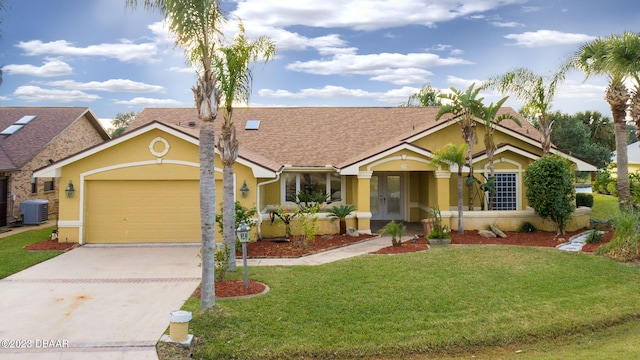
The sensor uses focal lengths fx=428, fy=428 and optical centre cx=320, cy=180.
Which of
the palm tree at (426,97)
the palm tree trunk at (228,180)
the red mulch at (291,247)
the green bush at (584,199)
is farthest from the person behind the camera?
the palm tree at (426,97)

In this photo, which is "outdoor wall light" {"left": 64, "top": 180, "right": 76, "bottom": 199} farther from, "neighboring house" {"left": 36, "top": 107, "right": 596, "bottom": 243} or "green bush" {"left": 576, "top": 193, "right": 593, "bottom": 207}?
"green bush" {"left": 576, "top": 193, "right": 593, "bottom": 207}

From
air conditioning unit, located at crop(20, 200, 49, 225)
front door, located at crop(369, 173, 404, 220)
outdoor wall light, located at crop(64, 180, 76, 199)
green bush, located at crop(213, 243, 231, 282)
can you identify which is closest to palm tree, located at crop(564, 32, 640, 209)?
front door, located at crop(369, 173, 404, 220)

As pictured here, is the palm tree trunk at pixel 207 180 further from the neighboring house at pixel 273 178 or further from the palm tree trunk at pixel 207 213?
the neighboring house at pixel 273 178

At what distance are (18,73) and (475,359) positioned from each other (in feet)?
75.8

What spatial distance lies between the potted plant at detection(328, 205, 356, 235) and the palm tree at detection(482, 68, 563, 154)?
24.1ft

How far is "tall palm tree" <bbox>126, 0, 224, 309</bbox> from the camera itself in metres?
7.86

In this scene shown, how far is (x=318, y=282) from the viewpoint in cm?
991

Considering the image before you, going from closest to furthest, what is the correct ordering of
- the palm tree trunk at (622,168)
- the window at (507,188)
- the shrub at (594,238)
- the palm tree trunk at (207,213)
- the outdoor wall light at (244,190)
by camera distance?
the palm tree trunk at (207,213)
the shrub at (594,238)
the outdoor wall light at (244,190)
the palm tree trunk at (622,168)
the window at (507,188)

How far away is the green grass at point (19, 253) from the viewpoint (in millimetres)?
11781

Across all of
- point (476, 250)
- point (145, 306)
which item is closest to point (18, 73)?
point (145, 306)

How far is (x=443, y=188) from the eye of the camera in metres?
16.4

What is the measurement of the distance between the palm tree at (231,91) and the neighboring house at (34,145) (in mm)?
14553

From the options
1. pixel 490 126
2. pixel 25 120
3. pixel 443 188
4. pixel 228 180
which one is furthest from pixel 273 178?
pixel 25 120

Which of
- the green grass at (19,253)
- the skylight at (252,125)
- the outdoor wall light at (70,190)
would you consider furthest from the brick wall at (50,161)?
the skylight at (252,125)
